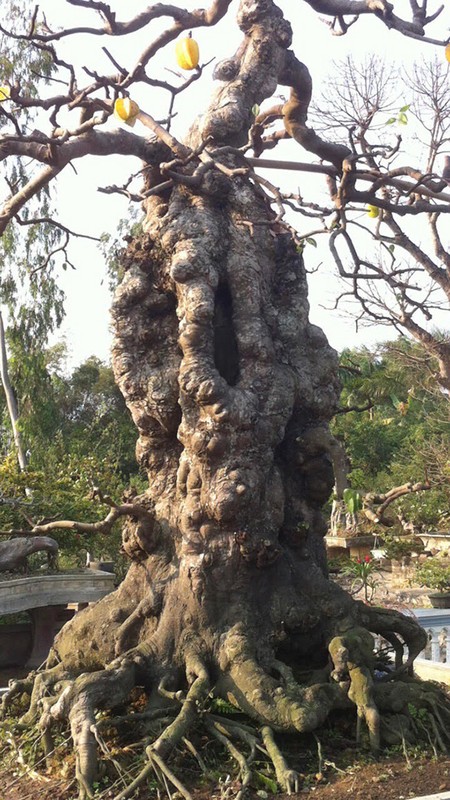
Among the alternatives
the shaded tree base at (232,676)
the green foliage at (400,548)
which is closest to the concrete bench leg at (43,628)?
the shaded tree base at (232,676)

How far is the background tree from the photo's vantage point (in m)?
3.74

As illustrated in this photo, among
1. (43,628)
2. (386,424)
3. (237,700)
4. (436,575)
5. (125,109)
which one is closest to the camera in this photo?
(237,700)

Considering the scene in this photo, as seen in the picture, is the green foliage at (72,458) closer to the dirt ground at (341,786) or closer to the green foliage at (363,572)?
the dirt ground at (341,786)

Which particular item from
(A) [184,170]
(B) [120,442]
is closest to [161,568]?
(A) [184,170]

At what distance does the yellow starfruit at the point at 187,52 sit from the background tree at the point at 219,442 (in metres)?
0.18

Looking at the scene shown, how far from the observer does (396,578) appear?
1472 centimetres

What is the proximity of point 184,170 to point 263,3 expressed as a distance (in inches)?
50.1

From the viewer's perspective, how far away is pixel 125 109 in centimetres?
390

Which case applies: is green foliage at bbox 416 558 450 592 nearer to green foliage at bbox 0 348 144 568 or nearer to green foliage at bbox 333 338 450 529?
green foliage at bbox 0 348 144 568

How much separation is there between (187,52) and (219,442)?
1.93 meters

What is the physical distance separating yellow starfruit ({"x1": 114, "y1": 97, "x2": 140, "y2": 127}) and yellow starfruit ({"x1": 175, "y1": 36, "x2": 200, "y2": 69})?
0.32m

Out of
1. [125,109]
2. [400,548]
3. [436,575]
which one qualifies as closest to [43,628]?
[436,575]

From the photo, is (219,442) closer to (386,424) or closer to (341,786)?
(341,786)

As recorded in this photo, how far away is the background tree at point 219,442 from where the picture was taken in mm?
3736
